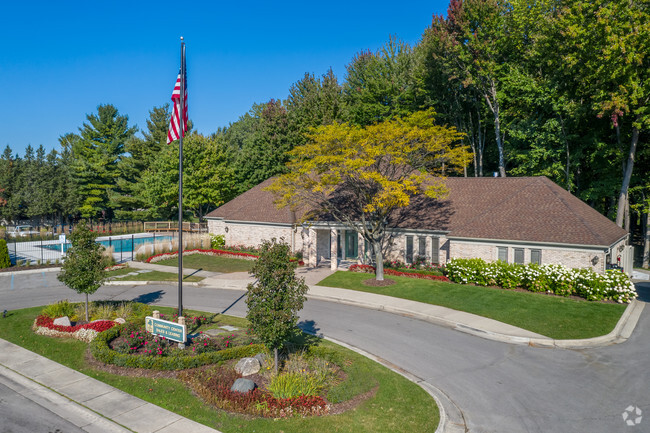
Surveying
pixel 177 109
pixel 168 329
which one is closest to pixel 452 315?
pixel 168 329

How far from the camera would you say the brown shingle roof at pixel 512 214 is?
78.7 ft

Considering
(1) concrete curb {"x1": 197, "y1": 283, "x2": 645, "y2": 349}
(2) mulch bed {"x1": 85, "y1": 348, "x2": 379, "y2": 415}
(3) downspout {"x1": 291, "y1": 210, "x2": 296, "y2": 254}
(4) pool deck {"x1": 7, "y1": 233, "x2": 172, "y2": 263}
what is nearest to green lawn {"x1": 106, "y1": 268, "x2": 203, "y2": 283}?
(4) pool deck {"x1": 7, "y1": 233, "x2": 172, "y2": 263}

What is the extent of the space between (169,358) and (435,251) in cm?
1986

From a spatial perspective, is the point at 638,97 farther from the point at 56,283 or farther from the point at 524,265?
the point at 56,283

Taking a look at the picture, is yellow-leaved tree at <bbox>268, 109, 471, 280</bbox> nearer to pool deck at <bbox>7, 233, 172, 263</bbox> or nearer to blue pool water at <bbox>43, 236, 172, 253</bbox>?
pool deck at <bbox>7, 233, 172, 263</bbox>

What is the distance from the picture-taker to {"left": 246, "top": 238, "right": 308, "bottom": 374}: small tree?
11414 millimetres

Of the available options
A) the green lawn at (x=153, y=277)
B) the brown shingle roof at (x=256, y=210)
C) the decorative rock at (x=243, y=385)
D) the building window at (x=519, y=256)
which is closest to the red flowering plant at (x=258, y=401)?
the decorative rock at (x=243, y=385)

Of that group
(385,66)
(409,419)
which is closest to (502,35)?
(385,66)

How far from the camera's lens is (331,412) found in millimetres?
10273

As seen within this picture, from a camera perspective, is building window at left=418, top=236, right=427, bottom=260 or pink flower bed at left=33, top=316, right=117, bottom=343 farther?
building window at left=418, top=236, right=427, bottom=260

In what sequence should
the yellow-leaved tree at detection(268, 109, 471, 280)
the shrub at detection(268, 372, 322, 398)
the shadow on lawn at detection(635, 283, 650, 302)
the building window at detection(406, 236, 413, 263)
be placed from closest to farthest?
1. the shrub at detection(268, 372, 322, 398)
2. the shadow on lawn at detection(635, 283, 650, 302)
3. the yellow-leaved tree at detection(268, 109, 471, 280)
4. the building window at detection(406, 236, 413, 263)

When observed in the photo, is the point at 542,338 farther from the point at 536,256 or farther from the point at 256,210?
the point at 256,210

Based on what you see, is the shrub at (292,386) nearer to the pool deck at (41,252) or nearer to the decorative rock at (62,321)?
the decorative rock at (62,321)

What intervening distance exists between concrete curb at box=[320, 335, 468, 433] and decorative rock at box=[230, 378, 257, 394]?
4.66 meters
